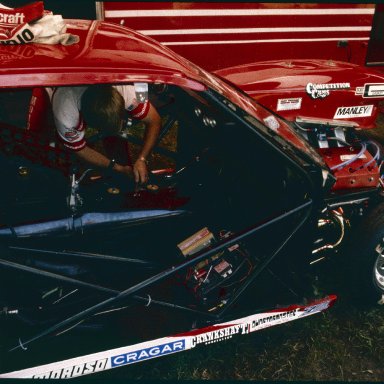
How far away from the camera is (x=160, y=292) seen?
8.26 ft

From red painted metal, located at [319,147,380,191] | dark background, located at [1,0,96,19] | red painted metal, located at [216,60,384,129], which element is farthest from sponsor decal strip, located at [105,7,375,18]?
red painted metal, located at [319,147,380,191]

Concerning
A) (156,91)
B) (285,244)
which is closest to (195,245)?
(285,244)

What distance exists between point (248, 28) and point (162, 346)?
13.6ft

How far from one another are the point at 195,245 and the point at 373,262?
98 centimetres

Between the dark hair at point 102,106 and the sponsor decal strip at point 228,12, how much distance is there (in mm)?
2780

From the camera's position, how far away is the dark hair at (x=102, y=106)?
2252 mm

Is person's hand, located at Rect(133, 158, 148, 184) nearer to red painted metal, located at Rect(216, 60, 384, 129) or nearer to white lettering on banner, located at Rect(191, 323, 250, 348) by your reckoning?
A: white lettering on banner, located at Rect(191, 323, 250, 348)

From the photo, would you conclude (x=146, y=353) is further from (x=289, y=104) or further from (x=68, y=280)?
(x=289, y=104)

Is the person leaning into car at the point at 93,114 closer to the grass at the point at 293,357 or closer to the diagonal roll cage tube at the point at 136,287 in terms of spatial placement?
the diagonal roll cage tube at the point at 136,287

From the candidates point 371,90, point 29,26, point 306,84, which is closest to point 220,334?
→ point 29,26

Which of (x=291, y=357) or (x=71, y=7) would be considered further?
(x=71, y=7)

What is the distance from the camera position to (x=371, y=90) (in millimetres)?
3203

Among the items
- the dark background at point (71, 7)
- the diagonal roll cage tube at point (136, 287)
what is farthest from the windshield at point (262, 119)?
the dark background at point (71, 7)

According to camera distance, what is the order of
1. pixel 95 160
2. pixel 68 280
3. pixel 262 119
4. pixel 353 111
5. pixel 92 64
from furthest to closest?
pixel 353 111 → pixel 95 160 → pixel 262 119 → pixel 68 280 → pixel 92 64
